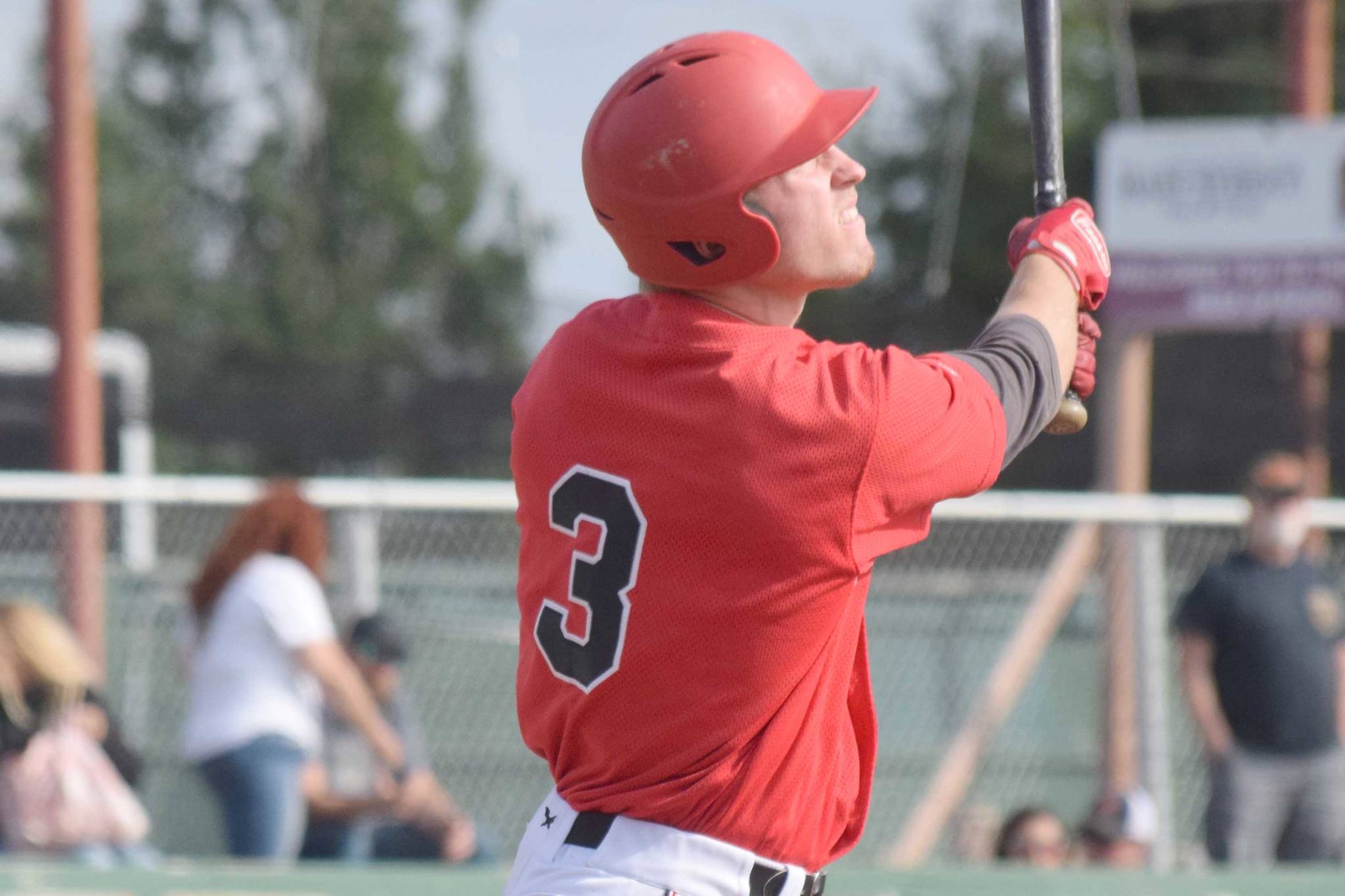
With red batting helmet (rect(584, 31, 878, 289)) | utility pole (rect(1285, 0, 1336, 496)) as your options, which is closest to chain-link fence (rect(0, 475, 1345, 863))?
utility pole (rect(1285, 0, 1336, 496))

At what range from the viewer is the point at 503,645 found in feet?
23.8

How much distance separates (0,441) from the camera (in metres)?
13.7

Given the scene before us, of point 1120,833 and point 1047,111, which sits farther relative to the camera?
point 1120,833

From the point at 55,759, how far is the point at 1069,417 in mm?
4242

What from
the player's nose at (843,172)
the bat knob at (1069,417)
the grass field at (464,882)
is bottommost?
the grass field at (464,882)

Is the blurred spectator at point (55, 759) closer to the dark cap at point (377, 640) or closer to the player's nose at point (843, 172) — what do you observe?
the dark cap at point (377, 640)

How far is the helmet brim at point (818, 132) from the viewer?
6.73 feet

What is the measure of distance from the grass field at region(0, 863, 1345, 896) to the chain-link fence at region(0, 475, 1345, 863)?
5.12ft

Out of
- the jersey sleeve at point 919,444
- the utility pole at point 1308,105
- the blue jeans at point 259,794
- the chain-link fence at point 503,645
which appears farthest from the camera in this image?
the utility pole at point 1308,105

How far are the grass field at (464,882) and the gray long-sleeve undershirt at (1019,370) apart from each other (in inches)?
130

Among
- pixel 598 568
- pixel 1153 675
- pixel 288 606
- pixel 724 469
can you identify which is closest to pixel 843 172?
pixel 724 469

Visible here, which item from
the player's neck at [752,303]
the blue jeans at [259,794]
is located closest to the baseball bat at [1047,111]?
the player's neck at [752,303]

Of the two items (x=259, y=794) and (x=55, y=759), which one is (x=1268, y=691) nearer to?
(x=259, y=794)

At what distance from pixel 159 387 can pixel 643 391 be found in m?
26.5
